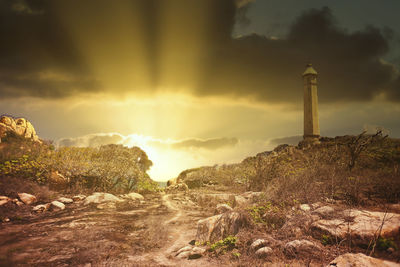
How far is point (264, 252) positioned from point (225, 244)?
1.12 meters

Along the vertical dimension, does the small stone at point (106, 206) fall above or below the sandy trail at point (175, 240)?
above

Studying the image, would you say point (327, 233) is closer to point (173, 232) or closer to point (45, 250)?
point (173, 232)

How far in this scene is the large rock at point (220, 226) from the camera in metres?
5.83

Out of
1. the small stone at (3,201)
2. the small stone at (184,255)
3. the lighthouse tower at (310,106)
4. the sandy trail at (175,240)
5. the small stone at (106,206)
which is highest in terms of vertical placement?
the lighthouse tower at (310,106)

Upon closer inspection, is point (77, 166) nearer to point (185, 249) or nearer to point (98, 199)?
point (98, 199)

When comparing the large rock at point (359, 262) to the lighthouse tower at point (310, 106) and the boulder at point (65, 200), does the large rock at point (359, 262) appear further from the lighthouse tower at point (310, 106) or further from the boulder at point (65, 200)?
the lighthouse tower at point (310, 106)

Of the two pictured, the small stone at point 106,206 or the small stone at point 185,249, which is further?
the small stone at point 106,206

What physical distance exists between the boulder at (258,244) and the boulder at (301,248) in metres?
0.49

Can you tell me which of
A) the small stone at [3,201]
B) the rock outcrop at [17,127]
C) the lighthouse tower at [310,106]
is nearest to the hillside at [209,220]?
the small stone at [3,201]

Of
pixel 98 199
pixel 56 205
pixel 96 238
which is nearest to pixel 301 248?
pixel 96 238

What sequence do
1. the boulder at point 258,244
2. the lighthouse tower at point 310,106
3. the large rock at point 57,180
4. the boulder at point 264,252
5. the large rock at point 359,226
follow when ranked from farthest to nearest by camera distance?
the lighthouse tower at point 310,106 → the large rock at point 57,180 → the boulder at point 258,244 → the boulder at point 264,252 → the large rock at point 359,226

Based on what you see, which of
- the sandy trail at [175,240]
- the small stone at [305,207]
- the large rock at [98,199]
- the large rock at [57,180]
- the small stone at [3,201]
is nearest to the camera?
the sandy trail at [175,240]

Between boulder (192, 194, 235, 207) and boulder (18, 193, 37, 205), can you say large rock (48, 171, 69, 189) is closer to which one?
boulder (18, 193, 37, 205)

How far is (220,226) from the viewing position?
19.5 ft
